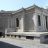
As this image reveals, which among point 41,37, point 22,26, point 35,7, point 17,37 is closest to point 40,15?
point 35,7

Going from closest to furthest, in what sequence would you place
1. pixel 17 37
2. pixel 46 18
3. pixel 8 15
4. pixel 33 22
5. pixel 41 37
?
1. pixel 41 37
2. pixel 17 37
3. pixel 33 22
4. pixel 46 18
5. pixel 8 15

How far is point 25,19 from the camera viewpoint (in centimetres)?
2194

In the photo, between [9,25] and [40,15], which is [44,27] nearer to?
[40,15]

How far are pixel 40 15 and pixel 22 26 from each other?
3.36m

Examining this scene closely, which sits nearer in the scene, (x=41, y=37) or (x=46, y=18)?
(x=41, y=37)

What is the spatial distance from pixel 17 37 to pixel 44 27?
5.26m

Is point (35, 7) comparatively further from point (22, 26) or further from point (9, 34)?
point (9, 34)

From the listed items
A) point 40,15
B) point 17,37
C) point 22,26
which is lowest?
point 17,37

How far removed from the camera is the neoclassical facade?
20.9 metres

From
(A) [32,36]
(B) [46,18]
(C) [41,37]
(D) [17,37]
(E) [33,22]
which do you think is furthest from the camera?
(B) [46,18]

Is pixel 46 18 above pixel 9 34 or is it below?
above

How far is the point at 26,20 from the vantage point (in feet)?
71.5

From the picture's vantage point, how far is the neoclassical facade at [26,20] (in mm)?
20875

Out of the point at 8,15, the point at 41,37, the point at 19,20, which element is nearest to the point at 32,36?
the point at 41,37
